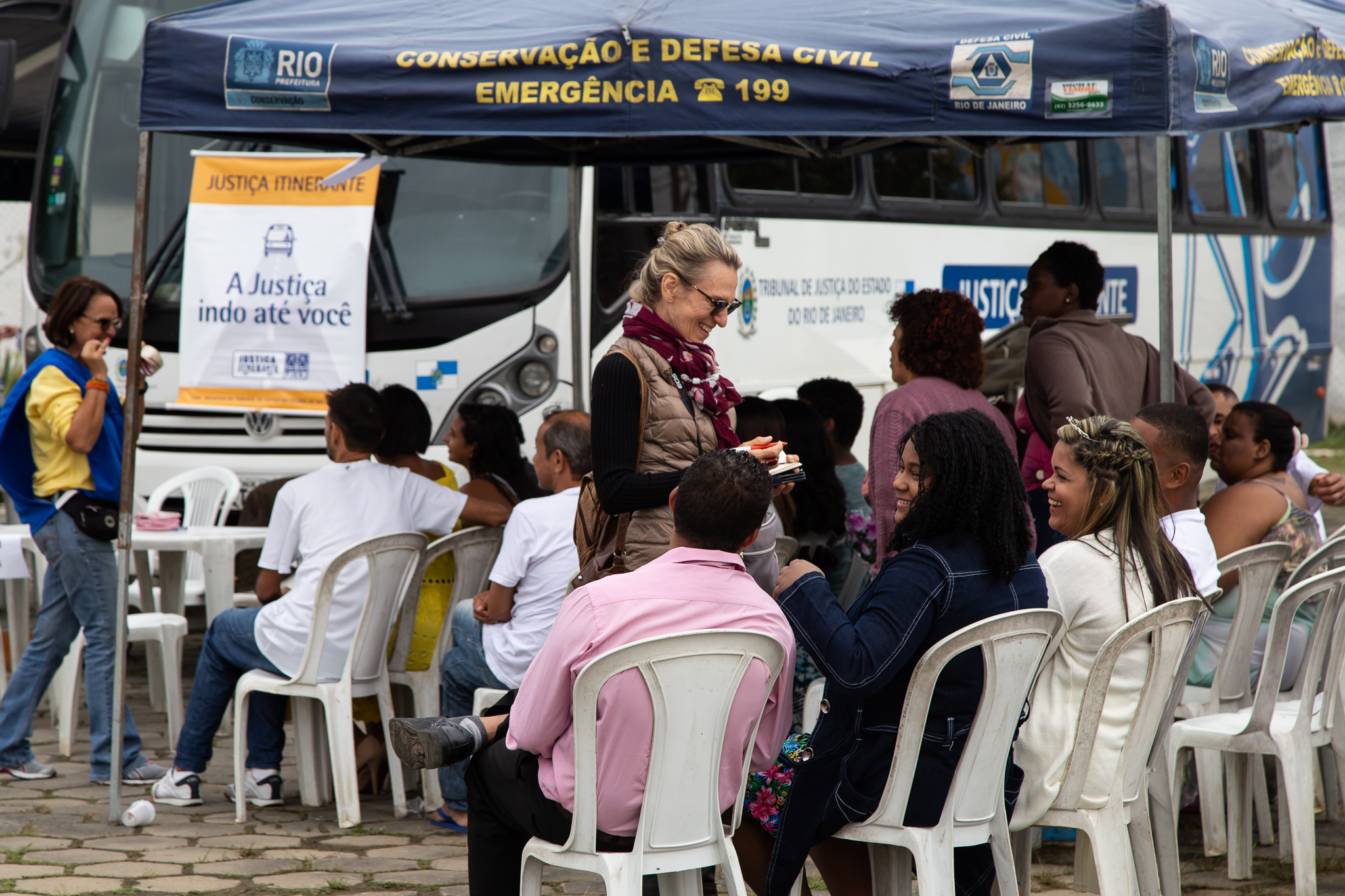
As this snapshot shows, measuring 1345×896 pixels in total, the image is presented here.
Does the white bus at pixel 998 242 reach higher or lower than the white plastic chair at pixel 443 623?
higher

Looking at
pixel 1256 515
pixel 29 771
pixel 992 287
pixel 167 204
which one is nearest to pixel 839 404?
pixel 1256 515

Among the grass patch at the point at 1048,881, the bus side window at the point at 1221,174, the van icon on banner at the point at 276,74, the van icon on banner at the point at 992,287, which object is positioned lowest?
the grass patch at the point at 1048,881

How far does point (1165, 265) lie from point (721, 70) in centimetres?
159

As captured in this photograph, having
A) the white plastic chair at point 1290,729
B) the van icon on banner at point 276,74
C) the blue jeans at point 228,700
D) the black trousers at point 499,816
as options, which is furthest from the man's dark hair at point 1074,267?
the blue jeans at point 228,700

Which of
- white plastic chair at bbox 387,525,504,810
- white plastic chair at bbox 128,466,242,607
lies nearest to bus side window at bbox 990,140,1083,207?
white plastic chair at bbox 128,466,242,607

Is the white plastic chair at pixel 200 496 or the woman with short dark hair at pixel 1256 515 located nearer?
the woman with short dark hair at pixel 1256 515

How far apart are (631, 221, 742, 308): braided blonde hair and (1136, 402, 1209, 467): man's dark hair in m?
1.50

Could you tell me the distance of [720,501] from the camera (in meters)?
3.10

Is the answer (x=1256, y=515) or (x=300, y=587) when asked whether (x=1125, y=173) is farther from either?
(x=300, y=587)

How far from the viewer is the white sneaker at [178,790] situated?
5.11m

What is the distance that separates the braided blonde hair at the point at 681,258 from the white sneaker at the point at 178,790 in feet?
8.56

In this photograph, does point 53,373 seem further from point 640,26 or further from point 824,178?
point 824,178

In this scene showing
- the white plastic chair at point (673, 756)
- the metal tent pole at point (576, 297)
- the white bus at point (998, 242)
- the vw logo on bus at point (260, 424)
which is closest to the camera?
the white plastic chair at point (673, 756)

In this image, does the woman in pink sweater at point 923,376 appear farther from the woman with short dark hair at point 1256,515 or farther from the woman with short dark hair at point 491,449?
the woman with short dark hair at point 491,449
